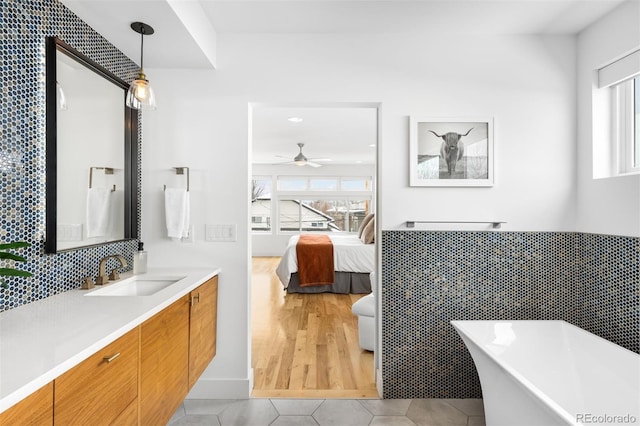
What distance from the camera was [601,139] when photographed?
7.24ft

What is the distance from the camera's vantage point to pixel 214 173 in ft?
7.68

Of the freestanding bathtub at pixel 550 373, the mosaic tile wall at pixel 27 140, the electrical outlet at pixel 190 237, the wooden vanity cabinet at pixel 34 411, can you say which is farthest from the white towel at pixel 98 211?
the freestanding bathtub at pixel 550 373

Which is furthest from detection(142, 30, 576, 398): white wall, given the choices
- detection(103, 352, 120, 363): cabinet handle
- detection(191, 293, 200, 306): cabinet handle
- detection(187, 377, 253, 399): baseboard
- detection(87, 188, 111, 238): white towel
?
detection(103, 352, 120, 363): cabinet handle

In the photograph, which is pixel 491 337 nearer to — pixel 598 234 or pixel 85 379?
pixel 598 234

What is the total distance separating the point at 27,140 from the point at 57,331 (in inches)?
32.8

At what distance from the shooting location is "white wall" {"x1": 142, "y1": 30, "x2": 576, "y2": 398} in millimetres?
2332

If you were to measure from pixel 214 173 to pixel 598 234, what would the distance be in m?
2.46

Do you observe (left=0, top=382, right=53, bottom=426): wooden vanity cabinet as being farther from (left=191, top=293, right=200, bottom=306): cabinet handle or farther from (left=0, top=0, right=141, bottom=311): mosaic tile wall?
(left=191, top=293, right=200, bottom=306): cabinet handle

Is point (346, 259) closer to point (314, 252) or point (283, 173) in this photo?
point (314, 252)

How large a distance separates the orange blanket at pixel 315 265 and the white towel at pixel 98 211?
3.18 meters

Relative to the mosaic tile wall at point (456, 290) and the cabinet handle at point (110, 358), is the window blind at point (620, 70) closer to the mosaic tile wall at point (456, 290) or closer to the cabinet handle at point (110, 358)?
the mosaic tile wall at point (456, 290)

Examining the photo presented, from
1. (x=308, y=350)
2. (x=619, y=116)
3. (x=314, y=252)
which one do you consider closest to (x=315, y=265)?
(x=314, y=252)

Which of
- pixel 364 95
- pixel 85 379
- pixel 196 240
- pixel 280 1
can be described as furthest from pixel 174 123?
pixel 85 379

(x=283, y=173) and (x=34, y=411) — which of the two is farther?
(x=283, y=173)
